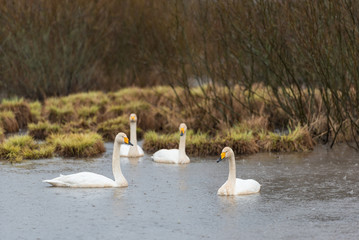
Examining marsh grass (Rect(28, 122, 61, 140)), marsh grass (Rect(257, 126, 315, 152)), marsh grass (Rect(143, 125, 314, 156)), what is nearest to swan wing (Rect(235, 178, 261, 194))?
marsh grass (Rect(143, 125, 314, 156))

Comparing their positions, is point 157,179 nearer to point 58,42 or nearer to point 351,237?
point 351,237

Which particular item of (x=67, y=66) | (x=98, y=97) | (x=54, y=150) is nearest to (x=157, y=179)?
(x=54, y=150)

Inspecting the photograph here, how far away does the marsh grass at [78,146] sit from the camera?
17344 millimetres

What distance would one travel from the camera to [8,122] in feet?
73.9

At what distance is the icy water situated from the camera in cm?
947

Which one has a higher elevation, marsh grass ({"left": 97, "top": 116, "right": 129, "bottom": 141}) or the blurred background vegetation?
the blurred background vegetation

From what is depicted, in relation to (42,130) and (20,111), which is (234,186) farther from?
(20,111)

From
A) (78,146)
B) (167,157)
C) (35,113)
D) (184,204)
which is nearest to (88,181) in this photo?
(184,204)

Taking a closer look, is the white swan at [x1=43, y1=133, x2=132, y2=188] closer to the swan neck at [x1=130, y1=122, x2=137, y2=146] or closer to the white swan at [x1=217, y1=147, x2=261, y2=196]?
the white swan at [x1=217, y1=147, x2=261, y2=196]

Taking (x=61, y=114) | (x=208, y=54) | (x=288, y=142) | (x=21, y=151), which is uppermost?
(x=208, y=54)

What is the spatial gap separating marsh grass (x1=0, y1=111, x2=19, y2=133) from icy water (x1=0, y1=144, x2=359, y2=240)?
271 inches

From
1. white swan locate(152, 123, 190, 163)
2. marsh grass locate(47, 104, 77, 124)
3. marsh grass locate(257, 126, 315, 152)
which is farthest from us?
marsh grass locate(47, 104, 77, 124)

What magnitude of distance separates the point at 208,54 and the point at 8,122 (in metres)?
6.97

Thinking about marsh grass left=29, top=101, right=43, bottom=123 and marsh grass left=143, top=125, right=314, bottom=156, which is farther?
marsh grass left=29, top=101, right=43, bottom=123
